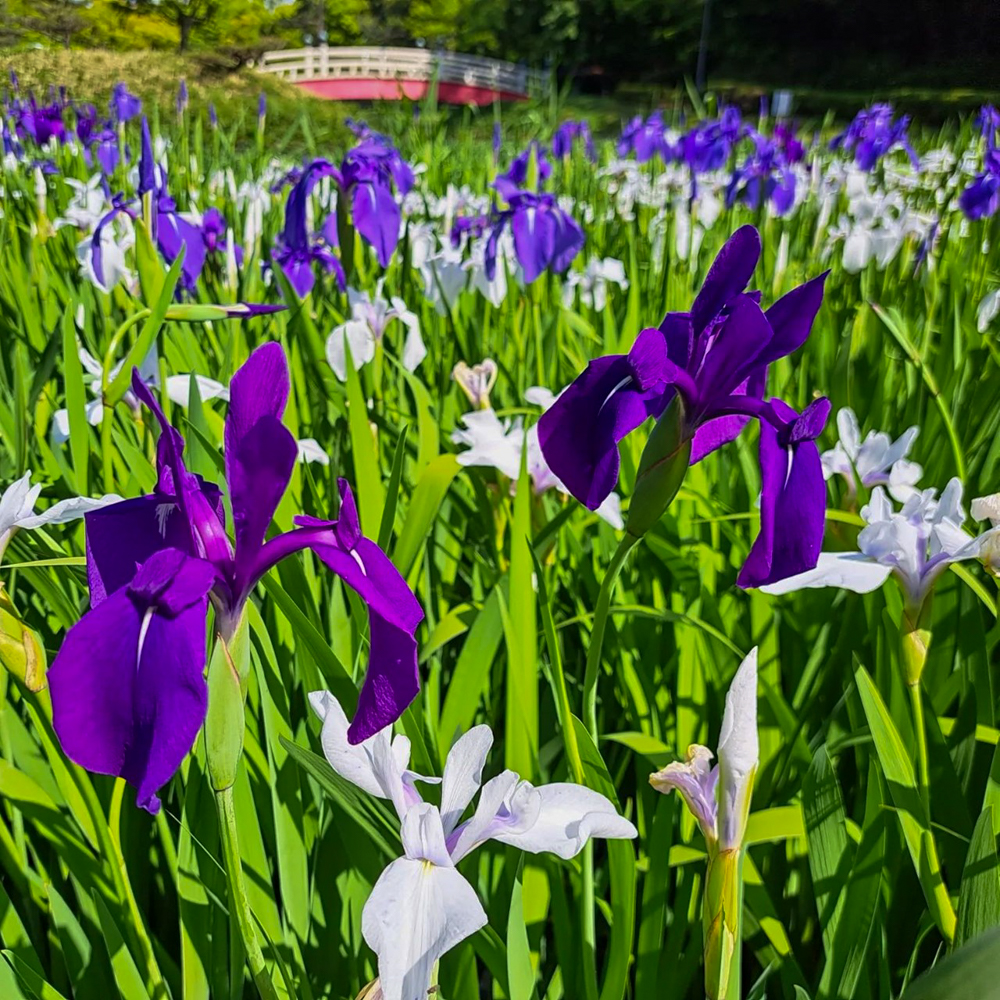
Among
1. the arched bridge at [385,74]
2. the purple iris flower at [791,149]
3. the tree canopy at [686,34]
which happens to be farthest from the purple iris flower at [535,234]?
the arched bridge at [385,74]

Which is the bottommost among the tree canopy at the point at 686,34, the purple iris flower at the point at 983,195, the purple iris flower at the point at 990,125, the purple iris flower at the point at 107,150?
the purple iris flower at the point at 983,195

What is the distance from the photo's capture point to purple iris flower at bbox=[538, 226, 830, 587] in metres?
0.55

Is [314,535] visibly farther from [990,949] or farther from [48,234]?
[48,234]

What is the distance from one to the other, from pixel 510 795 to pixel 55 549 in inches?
17.6

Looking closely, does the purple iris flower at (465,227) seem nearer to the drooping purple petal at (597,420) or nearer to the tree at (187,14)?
the drooping purple petal at (597,420)

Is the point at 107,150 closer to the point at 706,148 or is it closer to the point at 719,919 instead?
the point at 706,148

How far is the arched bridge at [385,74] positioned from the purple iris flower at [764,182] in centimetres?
1429

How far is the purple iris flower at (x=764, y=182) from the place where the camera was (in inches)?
112

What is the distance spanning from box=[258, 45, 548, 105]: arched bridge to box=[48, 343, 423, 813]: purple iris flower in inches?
662

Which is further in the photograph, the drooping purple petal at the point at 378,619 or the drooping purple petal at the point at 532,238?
the drooping purple petal at the point at 532,238

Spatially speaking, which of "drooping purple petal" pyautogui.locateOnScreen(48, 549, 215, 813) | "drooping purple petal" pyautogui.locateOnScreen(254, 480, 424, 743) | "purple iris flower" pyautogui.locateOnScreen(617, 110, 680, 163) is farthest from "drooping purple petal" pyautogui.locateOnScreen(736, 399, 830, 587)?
"purple iris flower" pyautogui.locateOnScreen(617, 110, 680, 163)

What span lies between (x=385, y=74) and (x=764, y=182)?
18.1 metres

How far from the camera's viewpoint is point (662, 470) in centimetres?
59

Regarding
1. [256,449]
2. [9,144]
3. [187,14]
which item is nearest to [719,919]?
[256,449]
